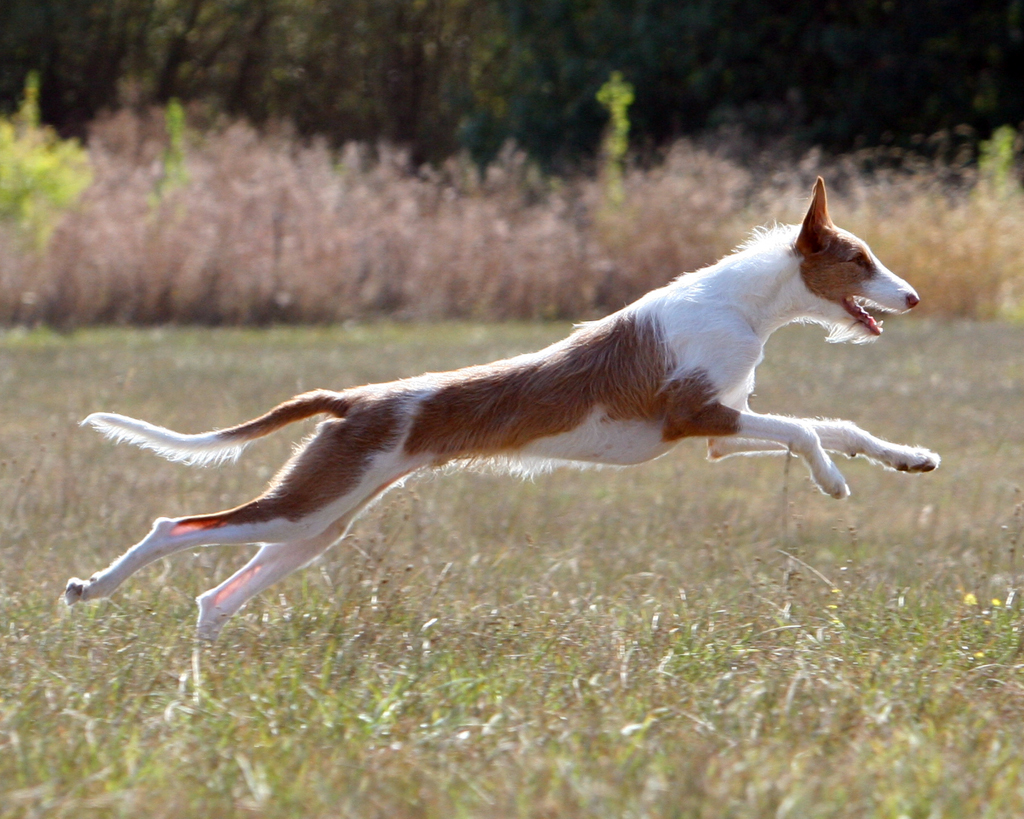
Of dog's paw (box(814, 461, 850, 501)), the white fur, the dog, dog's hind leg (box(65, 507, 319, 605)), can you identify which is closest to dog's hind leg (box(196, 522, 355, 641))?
the dog

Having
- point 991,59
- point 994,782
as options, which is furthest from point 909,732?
point 991,59

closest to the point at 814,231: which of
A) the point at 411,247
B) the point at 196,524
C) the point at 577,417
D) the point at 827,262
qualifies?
the point at 827,262

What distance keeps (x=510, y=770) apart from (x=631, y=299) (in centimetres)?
1261

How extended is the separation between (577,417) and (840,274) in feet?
3.59

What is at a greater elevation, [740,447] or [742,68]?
[742,68]

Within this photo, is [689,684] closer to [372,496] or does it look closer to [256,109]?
[372,496]

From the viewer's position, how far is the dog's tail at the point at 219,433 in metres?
Result: 5.05

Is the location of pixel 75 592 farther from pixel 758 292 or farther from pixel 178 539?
pixel 758 292

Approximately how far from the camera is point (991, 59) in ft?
86.5

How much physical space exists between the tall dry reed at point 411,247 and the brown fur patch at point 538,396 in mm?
10670

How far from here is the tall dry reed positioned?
15414mm

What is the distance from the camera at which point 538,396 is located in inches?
199

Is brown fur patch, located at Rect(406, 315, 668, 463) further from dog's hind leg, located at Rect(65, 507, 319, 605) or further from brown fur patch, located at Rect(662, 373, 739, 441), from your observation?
dog's hind leg, located at Rect(65, 507, 319, 605)

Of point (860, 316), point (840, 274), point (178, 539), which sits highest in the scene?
point (840, 274)
